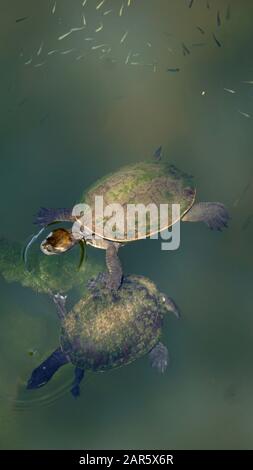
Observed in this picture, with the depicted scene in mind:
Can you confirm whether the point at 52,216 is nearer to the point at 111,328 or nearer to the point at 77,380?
the point at 111,328

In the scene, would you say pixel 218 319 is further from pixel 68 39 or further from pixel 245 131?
pixel 68 39

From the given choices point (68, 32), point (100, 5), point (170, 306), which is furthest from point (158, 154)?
point (100, 5)

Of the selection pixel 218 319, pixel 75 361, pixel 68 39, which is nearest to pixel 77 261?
pixel 75 361

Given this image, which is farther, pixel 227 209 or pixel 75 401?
pixel 227 209

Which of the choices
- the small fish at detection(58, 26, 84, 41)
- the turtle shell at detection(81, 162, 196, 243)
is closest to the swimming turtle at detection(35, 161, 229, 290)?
the turtle shell at detection(81, 162, 196, 243)

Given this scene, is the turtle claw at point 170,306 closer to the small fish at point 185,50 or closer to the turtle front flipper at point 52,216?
the turtle front flipper at point 52,216
